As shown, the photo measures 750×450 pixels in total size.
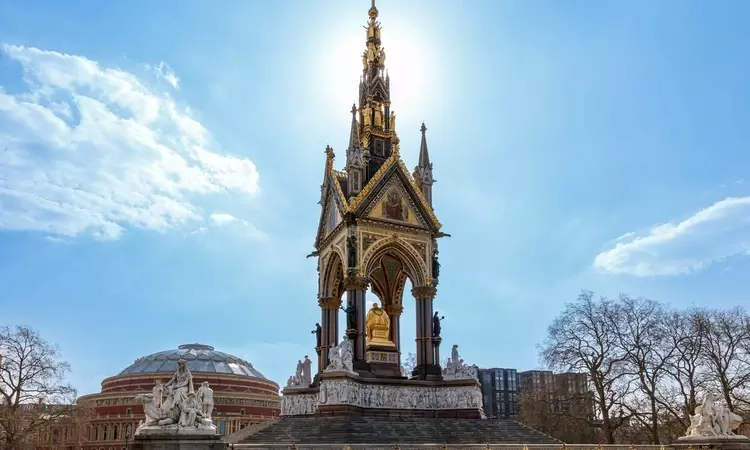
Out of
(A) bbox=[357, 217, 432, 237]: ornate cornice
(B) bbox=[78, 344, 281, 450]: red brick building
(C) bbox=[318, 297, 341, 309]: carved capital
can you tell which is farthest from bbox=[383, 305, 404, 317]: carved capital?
(B) bbox=[78, 344, 281, 450]: red brick building

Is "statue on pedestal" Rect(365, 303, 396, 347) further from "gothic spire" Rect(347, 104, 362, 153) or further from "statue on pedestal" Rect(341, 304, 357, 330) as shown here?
"gothic spire" Rect(347, 104, 362, 153)

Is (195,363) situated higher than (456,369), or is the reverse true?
(195,363)

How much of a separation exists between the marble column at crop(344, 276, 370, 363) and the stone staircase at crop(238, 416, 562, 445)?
3.17 m

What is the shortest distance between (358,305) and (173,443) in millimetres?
11435

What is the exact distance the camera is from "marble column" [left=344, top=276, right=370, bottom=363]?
25.0m

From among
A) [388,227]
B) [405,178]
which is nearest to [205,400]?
[388,227]

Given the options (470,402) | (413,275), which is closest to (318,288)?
(413,275)

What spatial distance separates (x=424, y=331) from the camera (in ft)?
87.2

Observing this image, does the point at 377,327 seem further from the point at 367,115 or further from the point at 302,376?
the point at 367,115

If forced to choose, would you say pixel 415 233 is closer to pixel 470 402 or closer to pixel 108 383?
pixel 470 402

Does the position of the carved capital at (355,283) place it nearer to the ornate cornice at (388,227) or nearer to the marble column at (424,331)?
the ornate cornice at (388,227)

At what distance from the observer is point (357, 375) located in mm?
23609

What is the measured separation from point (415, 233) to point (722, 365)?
17980mm

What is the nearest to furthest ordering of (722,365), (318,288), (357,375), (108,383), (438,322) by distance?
(357,375) → (438,322) → (318,288) → (722,365) → (108,383)
